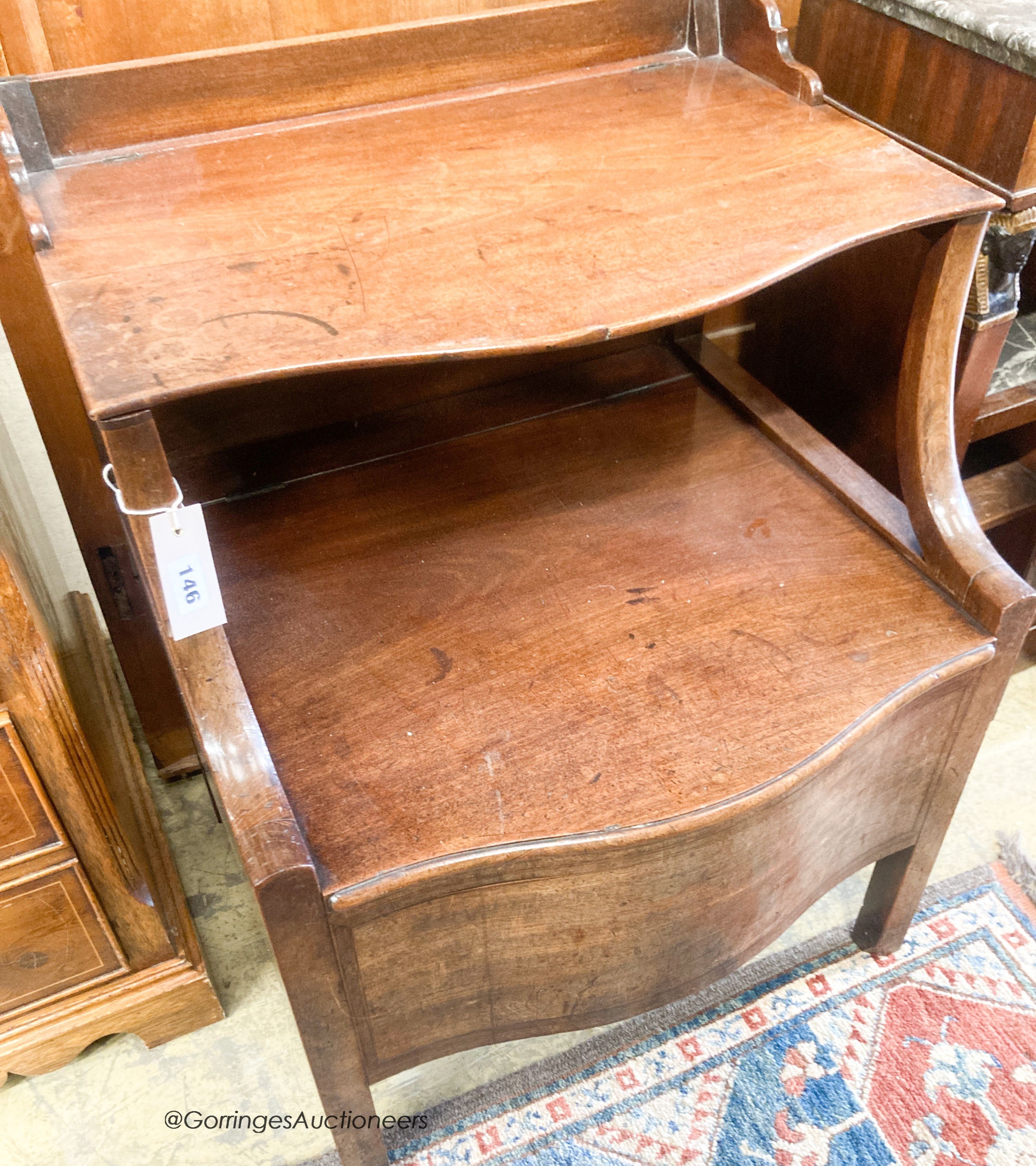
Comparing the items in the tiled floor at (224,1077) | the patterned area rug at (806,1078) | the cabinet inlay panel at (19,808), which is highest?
the cabinet inlay panel at (19,808)

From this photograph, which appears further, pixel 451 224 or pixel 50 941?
pixel 50 941

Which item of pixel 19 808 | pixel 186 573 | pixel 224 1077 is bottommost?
pixel 224 1077

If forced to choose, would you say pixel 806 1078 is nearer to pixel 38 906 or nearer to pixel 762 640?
pixel 762 640

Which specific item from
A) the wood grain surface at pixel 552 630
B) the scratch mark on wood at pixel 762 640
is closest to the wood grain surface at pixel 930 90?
the wood grain surface at pixel 552 630

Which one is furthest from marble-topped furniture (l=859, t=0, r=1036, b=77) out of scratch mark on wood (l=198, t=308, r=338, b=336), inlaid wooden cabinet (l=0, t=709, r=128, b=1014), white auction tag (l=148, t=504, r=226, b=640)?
inlaid wooden cabinet (l=0, t=709, r=128, b=1014)

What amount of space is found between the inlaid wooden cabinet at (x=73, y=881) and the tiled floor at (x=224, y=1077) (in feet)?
0.12

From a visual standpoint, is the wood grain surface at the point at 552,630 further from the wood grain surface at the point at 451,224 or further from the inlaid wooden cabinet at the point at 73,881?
the wood grain surface at the point at 451,224

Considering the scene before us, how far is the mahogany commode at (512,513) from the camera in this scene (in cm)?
72

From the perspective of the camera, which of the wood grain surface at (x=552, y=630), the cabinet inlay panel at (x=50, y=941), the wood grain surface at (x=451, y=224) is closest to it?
the wood grain surface at (x=451, y=224)

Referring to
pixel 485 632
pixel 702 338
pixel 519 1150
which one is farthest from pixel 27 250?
pixel 519 1150

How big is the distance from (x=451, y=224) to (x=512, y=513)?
323 mm

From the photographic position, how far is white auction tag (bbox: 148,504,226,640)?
0.69m

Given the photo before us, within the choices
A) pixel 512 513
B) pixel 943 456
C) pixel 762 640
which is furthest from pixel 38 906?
pixel 943 456

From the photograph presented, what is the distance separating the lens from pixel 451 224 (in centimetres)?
78
